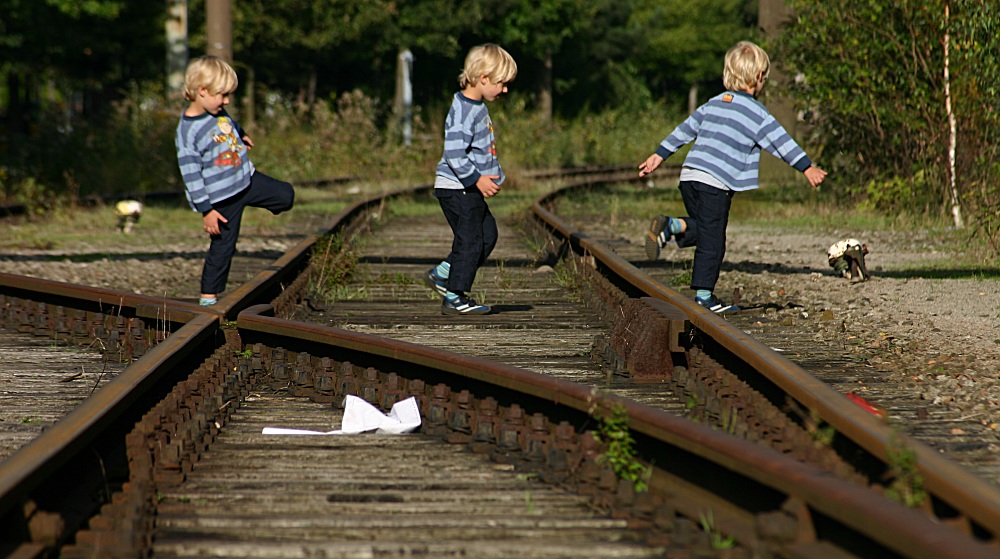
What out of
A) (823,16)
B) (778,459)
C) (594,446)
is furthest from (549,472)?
(823,16)

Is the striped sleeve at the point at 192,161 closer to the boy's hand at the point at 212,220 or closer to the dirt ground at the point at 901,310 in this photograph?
the boy's hand at the point at 212,220

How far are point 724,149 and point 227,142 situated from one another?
2.58 m

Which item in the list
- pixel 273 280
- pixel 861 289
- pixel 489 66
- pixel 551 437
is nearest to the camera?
pixel 551 437

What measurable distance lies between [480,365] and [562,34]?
41.1 m

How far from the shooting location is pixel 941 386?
4617 mm

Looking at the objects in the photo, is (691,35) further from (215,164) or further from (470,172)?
(215,164)

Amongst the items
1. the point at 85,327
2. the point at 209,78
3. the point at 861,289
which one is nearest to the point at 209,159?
the point at 209,78

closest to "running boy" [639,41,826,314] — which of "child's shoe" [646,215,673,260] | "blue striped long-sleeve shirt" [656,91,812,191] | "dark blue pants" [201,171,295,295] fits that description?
"blue striped long-sleeve shirt" [656,91,812,191]

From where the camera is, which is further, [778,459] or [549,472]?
[549,472]


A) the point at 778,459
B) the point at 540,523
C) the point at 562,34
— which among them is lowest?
the point at 540,523

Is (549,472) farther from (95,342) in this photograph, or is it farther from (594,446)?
(95,342)

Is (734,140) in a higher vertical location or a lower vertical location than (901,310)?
higher

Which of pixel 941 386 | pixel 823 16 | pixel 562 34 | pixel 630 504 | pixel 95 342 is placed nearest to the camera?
pixel 630 504

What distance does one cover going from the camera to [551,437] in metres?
3.61
